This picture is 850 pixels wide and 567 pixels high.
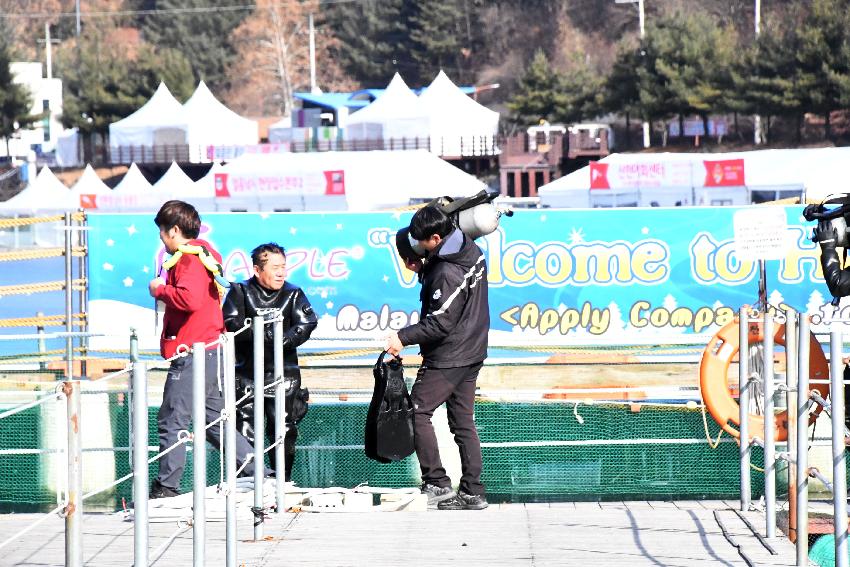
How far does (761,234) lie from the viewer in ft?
31.5

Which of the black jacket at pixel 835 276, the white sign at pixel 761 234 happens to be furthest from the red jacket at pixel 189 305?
the white sign at pixel 761 234

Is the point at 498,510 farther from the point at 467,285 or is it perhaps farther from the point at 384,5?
the point at 384,5

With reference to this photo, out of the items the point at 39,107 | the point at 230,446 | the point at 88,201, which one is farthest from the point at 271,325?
the point at 39,107

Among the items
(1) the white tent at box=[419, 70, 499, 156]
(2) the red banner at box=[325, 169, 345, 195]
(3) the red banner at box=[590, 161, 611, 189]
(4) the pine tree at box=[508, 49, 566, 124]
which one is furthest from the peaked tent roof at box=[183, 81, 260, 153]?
(3) the red banner at box=[590, 161, 611, 189]

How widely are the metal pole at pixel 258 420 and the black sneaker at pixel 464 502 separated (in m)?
1.12

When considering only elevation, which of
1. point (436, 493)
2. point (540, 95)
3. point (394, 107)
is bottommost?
point (436, 493)

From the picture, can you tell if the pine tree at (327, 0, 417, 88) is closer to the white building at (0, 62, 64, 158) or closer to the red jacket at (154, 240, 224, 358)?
the white building at (0, 62, 64, 158)

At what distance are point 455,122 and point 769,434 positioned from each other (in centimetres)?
6113

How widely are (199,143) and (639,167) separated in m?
45.2

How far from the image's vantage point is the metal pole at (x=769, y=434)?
248 inches

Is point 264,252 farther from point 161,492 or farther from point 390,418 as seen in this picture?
point 161,492

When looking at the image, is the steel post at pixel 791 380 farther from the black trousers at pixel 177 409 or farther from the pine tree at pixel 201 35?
the pine tree at pixel 201 35

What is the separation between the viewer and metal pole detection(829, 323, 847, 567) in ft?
17.0

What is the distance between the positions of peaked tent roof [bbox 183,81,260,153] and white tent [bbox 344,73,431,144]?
806 cm
